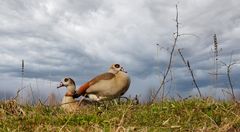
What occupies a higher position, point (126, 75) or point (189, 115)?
point (126, 75)

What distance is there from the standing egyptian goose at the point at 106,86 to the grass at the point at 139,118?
1.63m

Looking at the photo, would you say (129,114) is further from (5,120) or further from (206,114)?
(5,120)

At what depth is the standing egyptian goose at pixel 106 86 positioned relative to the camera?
9.84m

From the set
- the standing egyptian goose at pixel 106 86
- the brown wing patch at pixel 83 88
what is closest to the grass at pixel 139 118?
the standing egyptian goose at pixel 106 86

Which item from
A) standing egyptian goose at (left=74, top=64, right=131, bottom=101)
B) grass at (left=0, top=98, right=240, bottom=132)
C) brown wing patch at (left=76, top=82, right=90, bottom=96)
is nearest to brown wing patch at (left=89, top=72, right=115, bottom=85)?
standing egyptian goose at (left=74, top=64, right=131, bottom=101)

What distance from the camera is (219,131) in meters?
6.07

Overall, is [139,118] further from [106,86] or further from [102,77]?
[102,77]

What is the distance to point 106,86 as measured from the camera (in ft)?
32.2

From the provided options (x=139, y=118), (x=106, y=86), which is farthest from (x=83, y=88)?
(x=139, y=118)

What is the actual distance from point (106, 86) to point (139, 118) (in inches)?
111

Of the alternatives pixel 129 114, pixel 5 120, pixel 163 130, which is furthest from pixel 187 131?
pixel 5 120

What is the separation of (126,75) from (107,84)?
1.76 ft

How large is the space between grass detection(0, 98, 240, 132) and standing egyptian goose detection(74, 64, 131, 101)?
5.34 feet

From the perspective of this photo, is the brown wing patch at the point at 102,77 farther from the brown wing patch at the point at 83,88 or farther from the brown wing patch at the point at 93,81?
the brown wing patch at the point at 83,88
